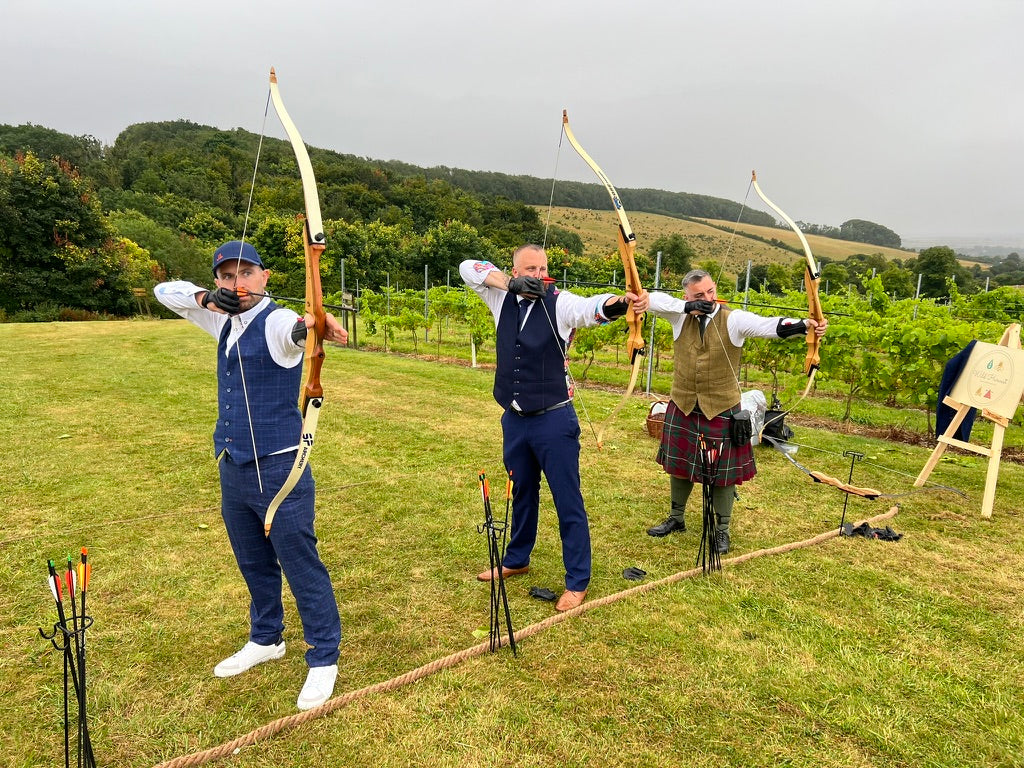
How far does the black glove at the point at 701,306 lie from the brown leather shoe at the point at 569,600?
1.94 meters

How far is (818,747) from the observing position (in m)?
2.42

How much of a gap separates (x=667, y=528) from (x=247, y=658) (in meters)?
3.03

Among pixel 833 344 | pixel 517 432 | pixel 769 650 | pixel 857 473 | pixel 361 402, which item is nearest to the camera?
pixel 769 650

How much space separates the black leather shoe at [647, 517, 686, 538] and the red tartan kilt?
→ 0.42m

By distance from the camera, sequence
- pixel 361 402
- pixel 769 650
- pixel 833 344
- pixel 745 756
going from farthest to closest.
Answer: pixel 361 402, pixel 833 344, pixel 769 650, pixel 745 756

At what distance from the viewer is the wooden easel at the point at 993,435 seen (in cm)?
485

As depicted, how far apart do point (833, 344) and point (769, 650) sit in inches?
235

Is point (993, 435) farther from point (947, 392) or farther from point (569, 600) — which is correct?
point (569, 600)

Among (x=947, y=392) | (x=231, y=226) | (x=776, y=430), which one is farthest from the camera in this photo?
(x=231, y=226)

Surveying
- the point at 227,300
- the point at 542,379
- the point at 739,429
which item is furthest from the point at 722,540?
the point at 227,300

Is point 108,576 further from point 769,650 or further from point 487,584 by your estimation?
point 769,650

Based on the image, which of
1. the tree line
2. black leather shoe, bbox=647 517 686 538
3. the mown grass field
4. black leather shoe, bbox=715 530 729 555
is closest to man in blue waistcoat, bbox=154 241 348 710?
the mown grass field

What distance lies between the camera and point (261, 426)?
250cm

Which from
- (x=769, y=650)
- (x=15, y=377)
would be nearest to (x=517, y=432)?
(x=769, y=650)
